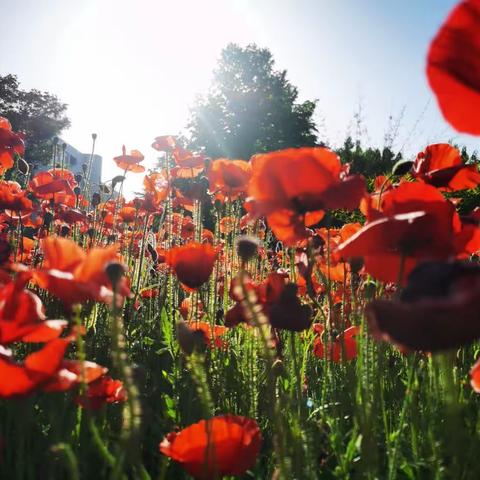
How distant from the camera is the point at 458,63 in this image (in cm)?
61

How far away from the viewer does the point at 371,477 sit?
2.87 ft

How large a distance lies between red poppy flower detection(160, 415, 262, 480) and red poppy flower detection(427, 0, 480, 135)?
0.61 metres

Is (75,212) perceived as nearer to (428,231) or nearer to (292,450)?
(292,450)

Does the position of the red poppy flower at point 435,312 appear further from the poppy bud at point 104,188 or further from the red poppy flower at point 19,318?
the poppy bud at point 104,188

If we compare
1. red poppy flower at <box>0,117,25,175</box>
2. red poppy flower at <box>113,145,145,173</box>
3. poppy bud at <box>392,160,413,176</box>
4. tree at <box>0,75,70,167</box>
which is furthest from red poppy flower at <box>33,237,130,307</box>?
tree at <box>0,75,70,167</box>

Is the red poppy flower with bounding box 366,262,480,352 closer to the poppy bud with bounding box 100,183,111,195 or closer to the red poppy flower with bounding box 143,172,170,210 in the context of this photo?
the red poppy flower with bounding box 143,172,170,210

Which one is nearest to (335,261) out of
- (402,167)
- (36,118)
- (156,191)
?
(402,167)

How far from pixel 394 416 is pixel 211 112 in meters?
28.4

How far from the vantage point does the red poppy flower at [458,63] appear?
600 millimetres

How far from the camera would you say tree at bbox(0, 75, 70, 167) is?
17609 mm

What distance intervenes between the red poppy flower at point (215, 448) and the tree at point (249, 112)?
2612cm

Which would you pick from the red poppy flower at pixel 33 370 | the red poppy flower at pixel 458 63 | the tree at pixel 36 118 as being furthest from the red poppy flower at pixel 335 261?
the tree at pixel 36 118

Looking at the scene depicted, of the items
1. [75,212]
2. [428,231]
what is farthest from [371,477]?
[75,212]

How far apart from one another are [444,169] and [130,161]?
7.58 feet
